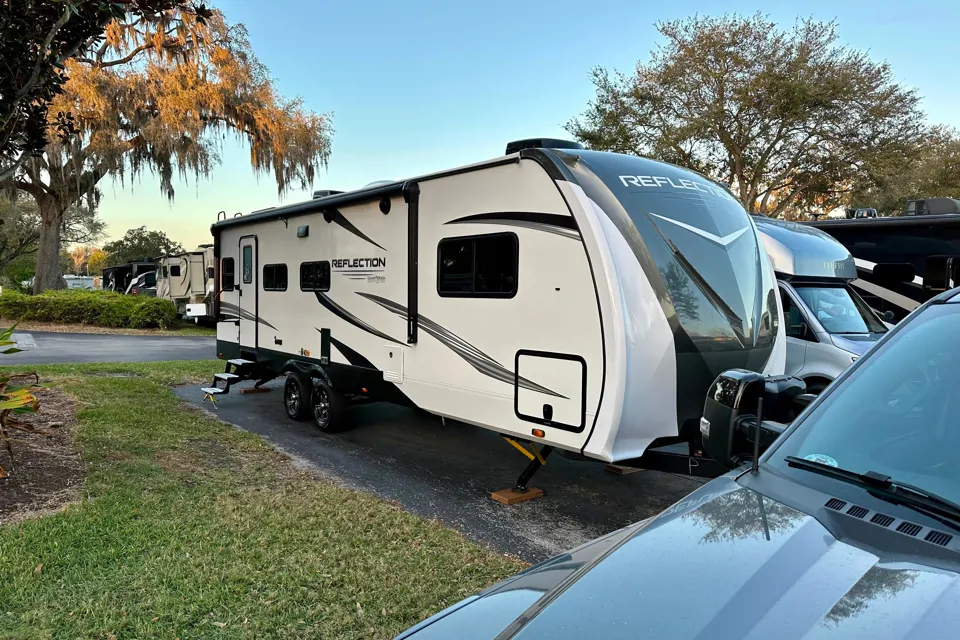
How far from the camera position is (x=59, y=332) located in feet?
70.2

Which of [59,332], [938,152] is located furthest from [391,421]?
[938,152]

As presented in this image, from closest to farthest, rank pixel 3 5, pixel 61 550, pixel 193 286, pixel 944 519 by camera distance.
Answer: pixel 944 519 < pixel 61 550 < pixel 3 5 < pixel 193 286

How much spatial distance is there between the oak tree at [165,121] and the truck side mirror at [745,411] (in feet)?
67.6

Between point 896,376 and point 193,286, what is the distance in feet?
78.9

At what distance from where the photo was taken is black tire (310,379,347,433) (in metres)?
8.16

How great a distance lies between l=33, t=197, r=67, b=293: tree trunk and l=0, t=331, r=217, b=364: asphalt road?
537 centimetres

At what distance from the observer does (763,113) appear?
64.4 ft

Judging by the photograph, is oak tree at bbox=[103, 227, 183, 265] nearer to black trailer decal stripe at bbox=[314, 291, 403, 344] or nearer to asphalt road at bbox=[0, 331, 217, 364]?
asphalt road at bbox=[0, 331, 217, 364]

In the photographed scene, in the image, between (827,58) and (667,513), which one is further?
(827,58)

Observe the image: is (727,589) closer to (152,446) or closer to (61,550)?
(61,550)

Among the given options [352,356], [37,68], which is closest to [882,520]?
[352,356]

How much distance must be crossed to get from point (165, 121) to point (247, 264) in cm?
1369

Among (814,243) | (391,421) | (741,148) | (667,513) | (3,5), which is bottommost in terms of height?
(391,421)

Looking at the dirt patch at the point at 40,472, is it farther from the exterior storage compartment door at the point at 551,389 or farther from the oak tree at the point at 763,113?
the oak tree at the point at 763,113
